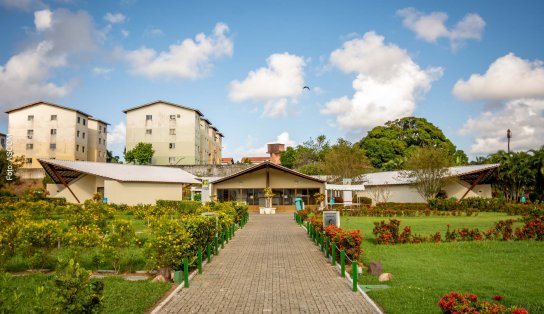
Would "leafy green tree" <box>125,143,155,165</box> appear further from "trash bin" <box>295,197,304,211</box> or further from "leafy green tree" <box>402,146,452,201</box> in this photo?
"leafy green tree" <box>402,146,452,201</box>

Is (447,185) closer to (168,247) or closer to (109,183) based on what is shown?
(109,183)

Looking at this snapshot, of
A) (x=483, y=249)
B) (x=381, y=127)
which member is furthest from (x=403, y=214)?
(x=381, y=127)

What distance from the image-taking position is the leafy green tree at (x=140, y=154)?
63.8m

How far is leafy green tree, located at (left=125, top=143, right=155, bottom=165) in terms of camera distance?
209 ft

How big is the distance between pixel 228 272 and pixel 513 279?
6.95 metres

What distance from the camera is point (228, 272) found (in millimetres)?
11570

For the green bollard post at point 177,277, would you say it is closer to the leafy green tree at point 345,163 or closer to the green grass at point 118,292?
the green grass at point 118,292

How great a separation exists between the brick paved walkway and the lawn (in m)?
0.87

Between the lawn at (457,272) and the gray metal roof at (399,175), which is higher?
the gray metal roof at (399,175)

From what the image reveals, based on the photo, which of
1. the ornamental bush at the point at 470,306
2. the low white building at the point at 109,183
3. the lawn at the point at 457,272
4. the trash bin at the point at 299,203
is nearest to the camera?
the ornamental bush at the point at 470,306

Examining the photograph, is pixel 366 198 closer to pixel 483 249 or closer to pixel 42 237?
pixel 483 249

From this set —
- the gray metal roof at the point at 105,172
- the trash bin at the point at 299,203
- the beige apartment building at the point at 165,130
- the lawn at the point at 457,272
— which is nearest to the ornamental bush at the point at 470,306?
the lawn at the point at 457,272

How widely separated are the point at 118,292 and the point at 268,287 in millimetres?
3165

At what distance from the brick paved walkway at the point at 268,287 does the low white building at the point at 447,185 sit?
3302 centimetres
